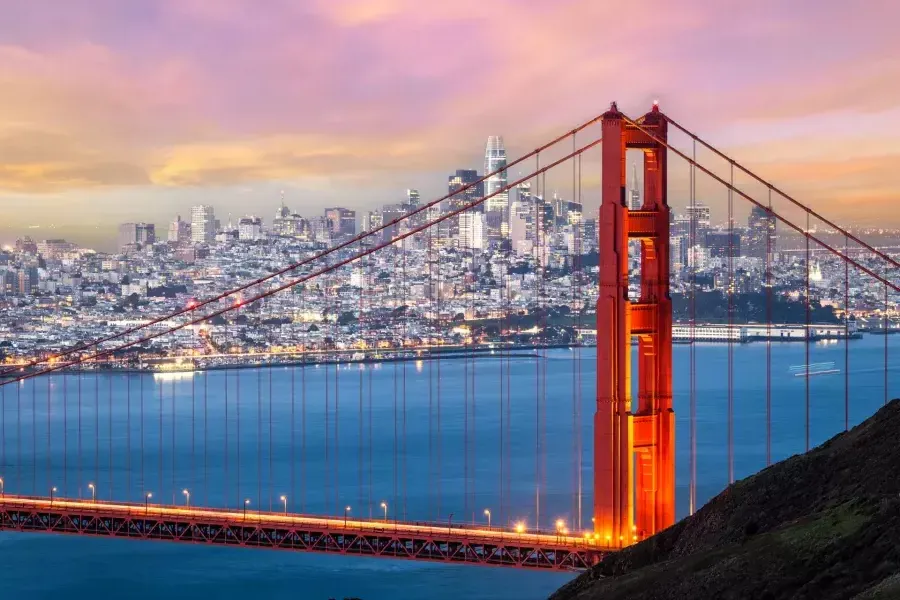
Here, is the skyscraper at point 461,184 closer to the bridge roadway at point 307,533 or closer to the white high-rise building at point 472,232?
the white high-rise building at point 472,232

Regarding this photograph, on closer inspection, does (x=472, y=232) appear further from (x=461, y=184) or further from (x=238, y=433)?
(x=238, y=433)

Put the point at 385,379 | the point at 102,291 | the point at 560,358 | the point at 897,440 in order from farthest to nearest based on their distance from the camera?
the point at 102,291
the point at 560,358
the point at 385,379
the point at 897,440

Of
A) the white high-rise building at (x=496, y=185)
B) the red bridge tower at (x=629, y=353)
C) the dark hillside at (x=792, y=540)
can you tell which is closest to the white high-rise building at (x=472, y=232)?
the white high-rise building at (x=496, y=185)

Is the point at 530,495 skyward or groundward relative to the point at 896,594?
groundward

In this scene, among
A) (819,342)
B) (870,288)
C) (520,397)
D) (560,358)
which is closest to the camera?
(520,397)

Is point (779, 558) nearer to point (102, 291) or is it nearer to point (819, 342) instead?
point (819, 342)

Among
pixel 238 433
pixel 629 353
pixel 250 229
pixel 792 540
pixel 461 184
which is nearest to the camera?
pixel 792 540

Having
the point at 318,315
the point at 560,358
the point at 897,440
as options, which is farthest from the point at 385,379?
the point at 897,440

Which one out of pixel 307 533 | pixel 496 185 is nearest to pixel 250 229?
pixel 496 185
